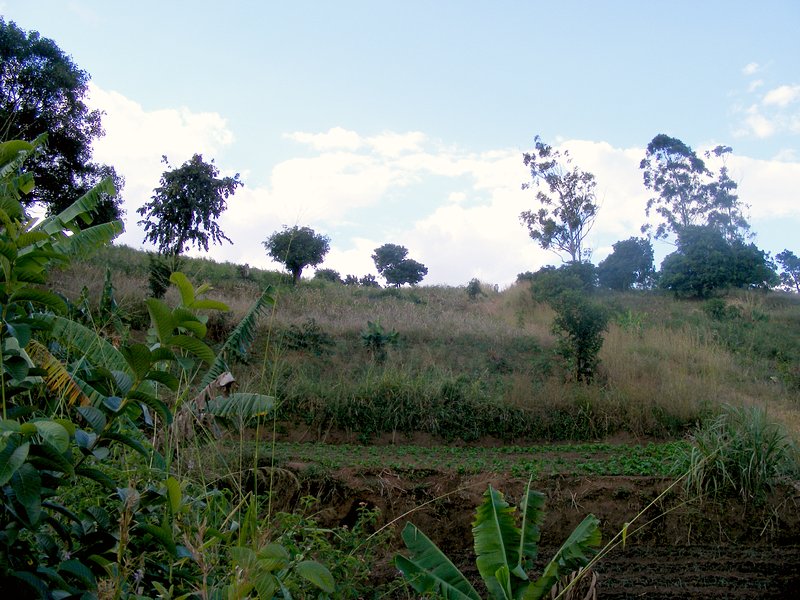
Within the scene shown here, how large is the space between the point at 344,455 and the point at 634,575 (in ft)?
14.6

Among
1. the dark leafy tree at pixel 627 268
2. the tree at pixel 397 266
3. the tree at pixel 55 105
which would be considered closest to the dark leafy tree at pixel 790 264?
the dark leafy tree at pixel 627 268

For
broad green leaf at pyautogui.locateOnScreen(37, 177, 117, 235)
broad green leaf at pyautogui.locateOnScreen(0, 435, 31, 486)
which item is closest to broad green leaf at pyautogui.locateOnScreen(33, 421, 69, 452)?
broad green leaf at pyautogui.locateOnScreen(0, 435, 31, 486)

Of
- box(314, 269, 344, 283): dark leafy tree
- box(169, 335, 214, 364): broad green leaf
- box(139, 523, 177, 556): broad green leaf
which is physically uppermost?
box(314, 269, 344, 283): dark leafy tree

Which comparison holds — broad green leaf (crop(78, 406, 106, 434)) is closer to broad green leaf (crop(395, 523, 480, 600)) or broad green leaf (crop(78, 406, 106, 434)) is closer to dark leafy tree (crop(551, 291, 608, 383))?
broad green leaf (crop(395, 523, 480, 600))

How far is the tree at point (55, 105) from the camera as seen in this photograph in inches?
909

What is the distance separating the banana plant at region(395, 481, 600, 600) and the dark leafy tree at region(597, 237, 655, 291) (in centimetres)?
3179

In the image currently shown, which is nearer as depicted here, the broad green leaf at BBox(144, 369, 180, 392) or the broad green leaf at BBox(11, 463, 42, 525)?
the broad green leaf at BBox(11, 463, 42, 525)

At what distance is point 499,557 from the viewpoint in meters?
4.10

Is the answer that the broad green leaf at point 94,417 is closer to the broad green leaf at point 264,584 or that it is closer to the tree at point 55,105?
the broad green leaf at point 264,584

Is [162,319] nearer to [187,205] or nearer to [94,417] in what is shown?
[94,417]

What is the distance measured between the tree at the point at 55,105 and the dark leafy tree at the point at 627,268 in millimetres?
23979

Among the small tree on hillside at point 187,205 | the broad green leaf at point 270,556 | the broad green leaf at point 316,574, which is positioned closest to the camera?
the broad green leaf at point 270,556

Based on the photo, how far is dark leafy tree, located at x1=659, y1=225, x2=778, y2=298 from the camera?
100 ft

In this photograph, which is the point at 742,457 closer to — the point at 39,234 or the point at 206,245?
the point at 39,234
